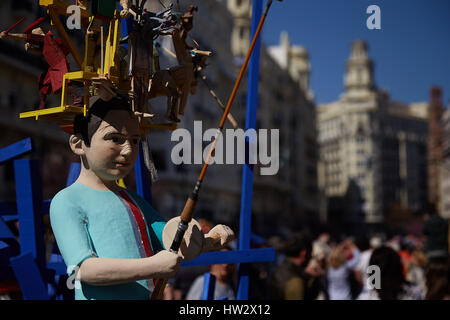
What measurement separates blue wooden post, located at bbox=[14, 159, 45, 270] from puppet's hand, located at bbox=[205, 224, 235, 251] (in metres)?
0.99

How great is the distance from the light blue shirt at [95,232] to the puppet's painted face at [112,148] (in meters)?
0.10

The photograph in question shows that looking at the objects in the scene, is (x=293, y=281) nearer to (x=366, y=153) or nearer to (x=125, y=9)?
(x=125, y=9)

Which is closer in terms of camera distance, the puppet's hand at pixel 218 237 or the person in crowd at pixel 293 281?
the puppet's hand at pixel 218 237

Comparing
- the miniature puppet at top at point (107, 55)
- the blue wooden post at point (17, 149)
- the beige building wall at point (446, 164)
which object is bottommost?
the blue wooden post at point (17, 149)

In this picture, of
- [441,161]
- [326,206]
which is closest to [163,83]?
[441,161]

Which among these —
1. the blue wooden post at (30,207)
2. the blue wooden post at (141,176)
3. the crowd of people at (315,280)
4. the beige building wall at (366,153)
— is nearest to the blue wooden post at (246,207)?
the crowd of people at (315,280)

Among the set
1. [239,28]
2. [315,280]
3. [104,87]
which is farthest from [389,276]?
[239,28]

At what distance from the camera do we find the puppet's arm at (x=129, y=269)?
2.42 metres

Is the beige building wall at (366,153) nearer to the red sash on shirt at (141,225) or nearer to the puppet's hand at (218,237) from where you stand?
the puppet's hand at (218,237)

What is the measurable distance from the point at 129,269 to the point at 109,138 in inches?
25.8

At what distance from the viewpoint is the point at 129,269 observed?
7.98 feet

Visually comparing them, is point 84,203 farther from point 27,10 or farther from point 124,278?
point 27,10

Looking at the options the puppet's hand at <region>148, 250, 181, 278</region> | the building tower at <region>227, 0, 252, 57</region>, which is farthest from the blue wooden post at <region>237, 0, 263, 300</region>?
the building tower at <region>227, 0, 252, 57</region>

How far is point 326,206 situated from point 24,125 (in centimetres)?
8084
